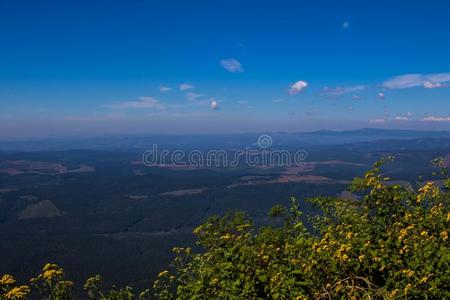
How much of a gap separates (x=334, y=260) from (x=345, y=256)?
577 millimetres

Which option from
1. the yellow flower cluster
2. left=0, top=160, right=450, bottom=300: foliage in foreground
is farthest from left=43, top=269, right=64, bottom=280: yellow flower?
the yellow flower cluster

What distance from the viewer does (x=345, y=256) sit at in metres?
8.06

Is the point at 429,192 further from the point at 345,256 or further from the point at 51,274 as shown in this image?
the point at 51,274

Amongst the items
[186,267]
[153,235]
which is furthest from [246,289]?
[153,235]

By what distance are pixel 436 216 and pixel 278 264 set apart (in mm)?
4034

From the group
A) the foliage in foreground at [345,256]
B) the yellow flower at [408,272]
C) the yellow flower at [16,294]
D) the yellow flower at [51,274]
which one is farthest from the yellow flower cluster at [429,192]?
the yellow flower at [16,294]

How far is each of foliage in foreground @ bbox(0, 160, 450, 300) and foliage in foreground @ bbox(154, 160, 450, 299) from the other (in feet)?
0.07

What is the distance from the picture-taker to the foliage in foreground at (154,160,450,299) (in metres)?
8.06

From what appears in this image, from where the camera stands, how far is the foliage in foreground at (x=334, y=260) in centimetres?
802

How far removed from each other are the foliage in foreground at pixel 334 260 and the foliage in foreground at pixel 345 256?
0.07 ft

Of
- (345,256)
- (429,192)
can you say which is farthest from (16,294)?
(429,192)

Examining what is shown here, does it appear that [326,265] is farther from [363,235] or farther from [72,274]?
[72,274]

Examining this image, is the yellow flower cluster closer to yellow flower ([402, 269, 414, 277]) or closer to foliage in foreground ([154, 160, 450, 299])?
foliage in foreground ([154, 160, 450, 299])

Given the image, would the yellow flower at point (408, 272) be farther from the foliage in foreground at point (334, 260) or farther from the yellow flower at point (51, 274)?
the yellow flower at point (51, 274)
